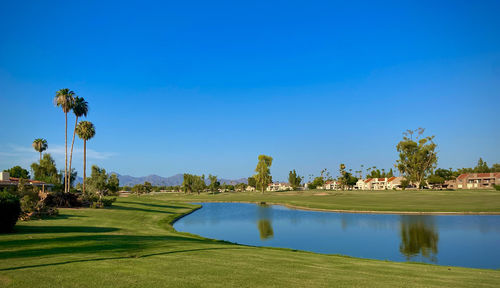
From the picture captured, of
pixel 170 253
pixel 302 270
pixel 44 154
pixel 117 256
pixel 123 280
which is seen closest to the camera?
pixel 123 280

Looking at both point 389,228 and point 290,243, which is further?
point 389,228

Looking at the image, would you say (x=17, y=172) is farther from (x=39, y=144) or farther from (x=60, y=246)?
(x=60, y=246)

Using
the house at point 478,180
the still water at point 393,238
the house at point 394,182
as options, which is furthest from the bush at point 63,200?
the house at point 394,182

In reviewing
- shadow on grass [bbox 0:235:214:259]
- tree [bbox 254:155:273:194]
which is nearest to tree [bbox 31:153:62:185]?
tree [bbox 254:155:273:194]

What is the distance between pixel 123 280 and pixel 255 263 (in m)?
5.23

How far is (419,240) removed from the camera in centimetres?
2853

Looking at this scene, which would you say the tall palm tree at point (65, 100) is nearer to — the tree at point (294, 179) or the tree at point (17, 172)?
the tree at point (17, 172)

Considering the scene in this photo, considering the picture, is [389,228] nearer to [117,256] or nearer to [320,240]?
[320,240]

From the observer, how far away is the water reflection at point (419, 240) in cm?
2349

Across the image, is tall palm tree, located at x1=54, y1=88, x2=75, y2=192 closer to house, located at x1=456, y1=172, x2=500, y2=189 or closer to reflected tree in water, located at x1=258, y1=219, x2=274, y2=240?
reflected tree in water, located at x1=258, y1=219, x2=274, y2=240

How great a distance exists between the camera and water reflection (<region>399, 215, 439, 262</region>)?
77.1 ft

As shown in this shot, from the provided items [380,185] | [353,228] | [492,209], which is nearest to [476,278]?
[353,228]

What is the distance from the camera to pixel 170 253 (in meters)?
13.7

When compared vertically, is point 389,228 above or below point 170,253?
below
